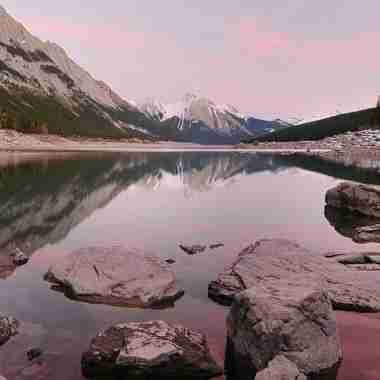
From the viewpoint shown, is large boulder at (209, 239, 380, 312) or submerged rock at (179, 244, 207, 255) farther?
submerged rock at (179, 244, 207, 255)

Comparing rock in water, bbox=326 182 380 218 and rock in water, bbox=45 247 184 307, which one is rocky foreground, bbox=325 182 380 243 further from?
rock in water, bbox=45 247 184 307

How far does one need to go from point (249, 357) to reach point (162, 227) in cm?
2010

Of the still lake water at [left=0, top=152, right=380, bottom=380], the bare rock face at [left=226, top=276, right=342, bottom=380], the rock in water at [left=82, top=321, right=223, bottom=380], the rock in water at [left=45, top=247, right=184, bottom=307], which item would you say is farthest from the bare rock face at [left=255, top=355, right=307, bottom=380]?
the rock in water at [left=45, top=247, right=184, bottom=307]

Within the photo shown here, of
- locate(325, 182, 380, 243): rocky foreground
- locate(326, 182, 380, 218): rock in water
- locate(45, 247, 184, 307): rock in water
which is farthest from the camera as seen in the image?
locate(326, 182, 380, 218): rock in water

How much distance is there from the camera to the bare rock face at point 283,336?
11.1m

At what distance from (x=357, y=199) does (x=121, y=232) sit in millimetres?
23183

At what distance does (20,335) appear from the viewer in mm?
13188

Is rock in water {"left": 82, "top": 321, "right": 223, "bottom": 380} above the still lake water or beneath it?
above

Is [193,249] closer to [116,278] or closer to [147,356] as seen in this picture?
[116,278]

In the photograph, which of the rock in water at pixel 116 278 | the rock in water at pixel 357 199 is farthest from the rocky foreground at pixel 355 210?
the rock in water at pixel 116 278

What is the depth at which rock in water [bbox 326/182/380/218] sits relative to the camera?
3850cm

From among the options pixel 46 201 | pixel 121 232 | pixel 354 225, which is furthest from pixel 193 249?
pixel 46 201

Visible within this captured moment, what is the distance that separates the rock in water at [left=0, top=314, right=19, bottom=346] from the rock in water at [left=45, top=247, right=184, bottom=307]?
9.55ft

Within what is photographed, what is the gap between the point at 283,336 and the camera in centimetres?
1116
